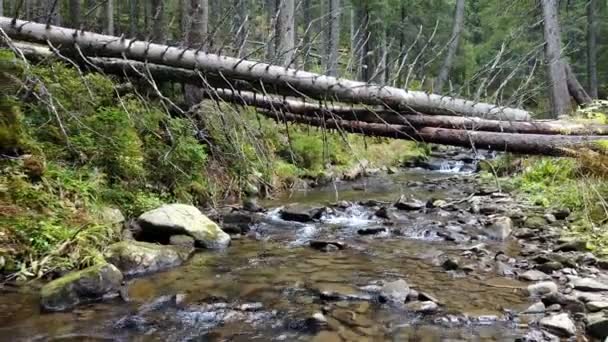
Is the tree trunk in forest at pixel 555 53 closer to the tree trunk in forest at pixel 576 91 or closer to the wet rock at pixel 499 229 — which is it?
the tree trunk in forest at pixel 576 91

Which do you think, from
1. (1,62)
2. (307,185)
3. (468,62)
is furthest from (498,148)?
(468,62)

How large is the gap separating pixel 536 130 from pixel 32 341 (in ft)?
18.1

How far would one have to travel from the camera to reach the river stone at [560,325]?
14.9 ft

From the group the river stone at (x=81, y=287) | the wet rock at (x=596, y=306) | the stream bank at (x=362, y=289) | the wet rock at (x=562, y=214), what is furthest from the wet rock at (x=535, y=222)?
the river stone at (x=81, y=287)

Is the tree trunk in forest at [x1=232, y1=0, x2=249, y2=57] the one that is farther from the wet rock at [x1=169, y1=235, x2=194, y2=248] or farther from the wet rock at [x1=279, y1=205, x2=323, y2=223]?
the wet rock at [x1=279, y1=205, x2=323, y2=223]

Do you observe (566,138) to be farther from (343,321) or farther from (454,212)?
(454,212)

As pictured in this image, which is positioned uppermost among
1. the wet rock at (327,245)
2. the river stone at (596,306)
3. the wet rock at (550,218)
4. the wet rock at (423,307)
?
the river stone at (596,306)

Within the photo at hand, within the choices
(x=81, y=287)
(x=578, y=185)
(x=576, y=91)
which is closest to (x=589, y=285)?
(x=578, y=185)

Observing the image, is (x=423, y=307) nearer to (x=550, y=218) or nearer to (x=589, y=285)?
(x=589, y=285)

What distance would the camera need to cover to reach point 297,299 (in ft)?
18.5

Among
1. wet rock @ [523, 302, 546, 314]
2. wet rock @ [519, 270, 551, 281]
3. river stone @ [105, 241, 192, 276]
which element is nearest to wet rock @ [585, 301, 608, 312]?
wet rock @ [523, 302, 546, 314]

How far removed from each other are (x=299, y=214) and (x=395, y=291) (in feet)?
15.0

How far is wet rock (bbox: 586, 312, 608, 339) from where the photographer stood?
14.4 feet

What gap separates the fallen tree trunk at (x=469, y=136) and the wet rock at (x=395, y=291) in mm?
1555
